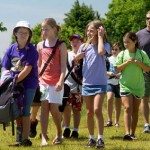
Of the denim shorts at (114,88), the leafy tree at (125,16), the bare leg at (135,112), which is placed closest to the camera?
the bare leg at (135,112)

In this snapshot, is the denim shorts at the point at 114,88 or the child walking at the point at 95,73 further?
the denim shorts at the point at 114,88

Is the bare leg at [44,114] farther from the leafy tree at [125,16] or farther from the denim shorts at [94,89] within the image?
the leafy tree at [125,16]

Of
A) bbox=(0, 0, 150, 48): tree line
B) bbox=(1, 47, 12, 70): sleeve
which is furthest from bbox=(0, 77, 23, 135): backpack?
bbox=(0, 0, 150, 48): tree line

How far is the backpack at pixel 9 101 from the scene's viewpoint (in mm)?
6708

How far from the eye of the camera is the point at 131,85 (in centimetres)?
814

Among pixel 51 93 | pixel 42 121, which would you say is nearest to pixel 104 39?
pixel 51 93

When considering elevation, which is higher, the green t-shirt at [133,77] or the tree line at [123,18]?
the tree line at [123,18]

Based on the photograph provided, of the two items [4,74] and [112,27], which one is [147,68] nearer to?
[4,74]

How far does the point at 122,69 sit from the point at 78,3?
65.4 metres

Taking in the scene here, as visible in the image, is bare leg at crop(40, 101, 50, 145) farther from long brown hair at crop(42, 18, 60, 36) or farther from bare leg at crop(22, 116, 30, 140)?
long brown hair at crop(42, 18, 60, 36)

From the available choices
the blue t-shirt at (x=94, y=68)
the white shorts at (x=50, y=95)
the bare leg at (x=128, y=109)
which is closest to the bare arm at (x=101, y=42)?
the blue t-shirt at (x=94, y=68)

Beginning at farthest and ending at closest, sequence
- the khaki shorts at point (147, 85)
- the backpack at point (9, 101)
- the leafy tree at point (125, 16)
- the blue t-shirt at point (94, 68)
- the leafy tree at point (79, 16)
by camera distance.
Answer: the leafy tree at point (79, 16), the leafy tree at point (125, 16), the khaki shorts at point (147, 85), the blue t-shirt at point (94, 68), the backpack at point (9, 101)

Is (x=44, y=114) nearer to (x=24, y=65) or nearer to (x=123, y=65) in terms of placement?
(x=24, y=65)

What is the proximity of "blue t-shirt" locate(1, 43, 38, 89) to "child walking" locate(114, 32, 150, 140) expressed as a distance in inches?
69.1
